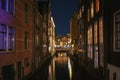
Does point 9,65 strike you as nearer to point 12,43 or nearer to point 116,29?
point 12,43

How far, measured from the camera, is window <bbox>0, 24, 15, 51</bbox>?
22219 mm

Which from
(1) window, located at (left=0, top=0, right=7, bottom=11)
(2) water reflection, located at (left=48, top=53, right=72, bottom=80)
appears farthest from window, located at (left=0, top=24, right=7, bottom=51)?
(2) water reflection, located at (left=48, top=53, right=72, bottom=80)

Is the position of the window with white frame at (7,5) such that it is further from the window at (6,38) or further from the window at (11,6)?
the window at (6,38)

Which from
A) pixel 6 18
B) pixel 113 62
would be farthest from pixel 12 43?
pixel 113 62

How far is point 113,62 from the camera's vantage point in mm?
24578

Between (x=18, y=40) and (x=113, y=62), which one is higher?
(x=18, y=40)

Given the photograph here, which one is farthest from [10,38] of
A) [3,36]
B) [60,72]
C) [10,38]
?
[60,72]

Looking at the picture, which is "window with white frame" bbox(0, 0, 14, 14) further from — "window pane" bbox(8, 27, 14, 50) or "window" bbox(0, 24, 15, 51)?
"window pane" bbox(8, 27, 14, 50)

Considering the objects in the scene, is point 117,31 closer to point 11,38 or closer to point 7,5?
point 11,38

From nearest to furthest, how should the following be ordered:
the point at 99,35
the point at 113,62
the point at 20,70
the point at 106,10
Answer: the point at 113,62, the point at 106,10, the point at 20,70, the point at 99,35

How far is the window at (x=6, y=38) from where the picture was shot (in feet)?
72.9

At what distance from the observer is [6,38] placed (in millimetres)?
23344

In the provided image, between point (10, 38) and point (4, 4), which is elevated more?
point (4, 4)

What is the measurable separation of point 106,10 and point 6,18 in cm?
1020
